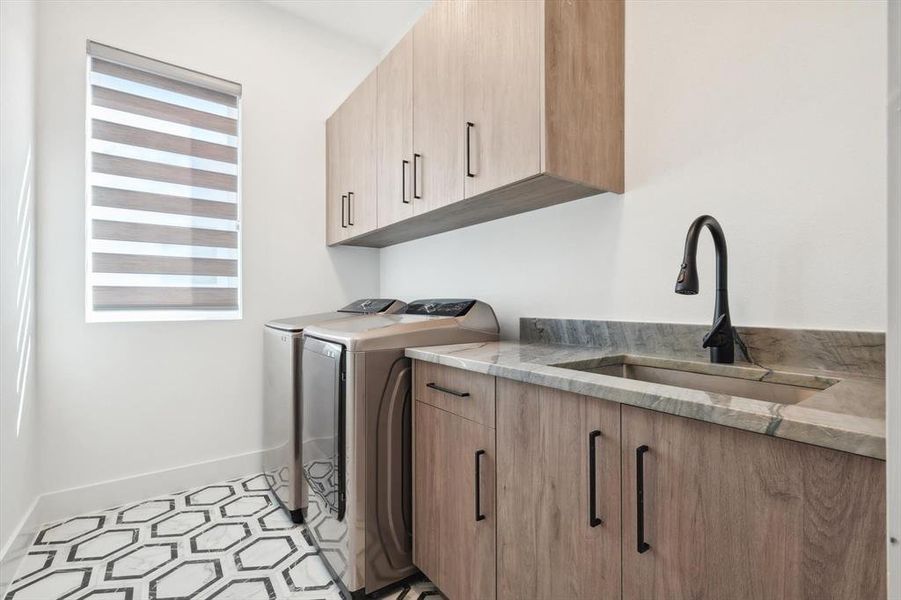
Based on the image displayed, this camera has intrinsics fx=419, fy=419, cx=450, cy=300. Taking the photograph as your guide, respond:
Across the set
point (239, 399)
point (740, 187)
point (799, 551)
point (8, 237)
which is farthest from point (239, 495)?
point (740, 187)

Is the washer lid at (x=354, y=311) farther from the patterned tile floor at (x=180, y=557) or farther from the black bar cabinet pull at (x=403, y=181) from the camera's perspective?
the patterned tile floor at (x=180, y=557)

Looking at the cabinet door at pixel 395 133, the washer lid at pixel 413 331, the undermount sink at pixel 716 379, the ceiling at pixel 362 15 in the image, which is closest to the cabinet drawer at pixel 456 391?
the washer lid at pixel 413 331

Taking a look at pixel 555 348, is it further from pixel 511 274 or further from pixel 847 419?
pixel 847 419

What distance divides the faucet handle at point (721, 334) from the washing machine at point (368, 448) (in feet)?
2.75

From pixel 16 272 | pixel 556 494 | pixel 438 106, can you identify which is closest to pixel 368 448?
pixel 556 494

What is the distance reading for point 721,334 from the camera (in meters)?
1.09

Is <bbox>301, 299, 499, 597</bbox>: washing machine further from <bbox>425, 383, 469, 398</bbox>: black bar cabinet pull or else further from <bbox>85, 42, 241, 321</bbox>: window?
<bbox>85, 42, 241, 321</bbox>: window

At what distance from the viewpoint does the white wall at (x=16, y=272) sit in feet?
4.82

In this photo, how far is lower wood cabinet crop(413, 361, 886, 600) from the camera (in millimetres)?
567

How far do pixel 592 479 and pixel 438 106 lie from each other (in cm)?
142

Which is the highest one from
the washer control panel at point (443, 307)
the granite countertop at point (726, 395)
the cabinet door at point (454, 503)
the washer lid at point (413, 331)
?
the washer control panel at point (443, 307)

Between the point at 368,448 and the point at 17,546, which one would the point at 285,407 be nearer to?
the point at 368,448

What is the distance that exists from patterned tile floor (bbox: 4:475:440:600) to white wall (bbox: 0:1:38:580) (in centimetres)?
17

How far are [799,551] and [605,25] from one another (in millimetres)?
1502
